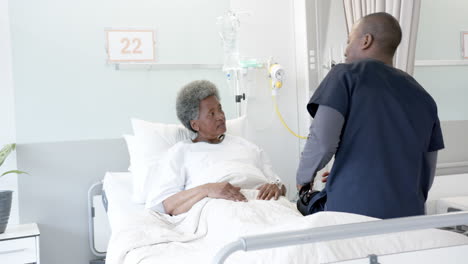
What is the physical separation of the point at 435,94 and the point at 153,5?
2.18 m

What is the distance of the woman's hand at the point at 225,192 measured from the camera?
83.9 inches

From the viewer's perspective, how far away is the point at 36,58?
296cm

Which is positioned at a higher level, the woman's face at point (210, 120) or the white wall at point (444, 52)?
the white wall at point (444, 52)

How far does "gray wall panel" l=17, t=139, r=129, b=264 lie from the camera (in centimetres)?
294

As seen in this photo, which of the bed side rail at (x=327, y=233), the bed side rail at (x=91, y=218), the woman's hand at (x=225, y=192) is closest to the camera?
the bed side rail at (x=327, y=233)

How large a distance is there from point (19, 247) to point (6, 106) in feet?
2.84

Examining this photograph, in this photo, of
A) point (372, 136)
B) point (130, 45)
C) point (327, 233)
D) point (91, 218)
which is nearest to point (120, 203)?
point (91, 218)

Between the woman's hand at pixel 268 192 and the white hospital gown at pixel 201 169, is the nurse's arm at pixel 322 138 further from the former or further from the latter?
the white hospital gown at pixel 201 169

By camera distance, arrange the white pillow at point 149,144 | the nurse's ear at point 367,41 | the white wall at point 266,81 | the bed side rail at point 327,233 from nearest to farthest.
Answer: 1. the bed side rail at point 327,233
2. the nurse's ear at point 367,41
3. the white pillow at point 149,144
4. the white wall at point 266,81

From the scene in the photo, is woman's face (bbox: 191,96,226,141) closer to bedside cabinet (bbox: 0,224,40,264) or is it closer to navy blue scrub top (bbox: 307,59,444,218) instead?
navy blue scrub top (bbox: 307,59,444,218)

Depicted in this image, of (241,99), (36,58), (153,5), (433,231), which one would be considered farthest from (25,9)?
(433,231)

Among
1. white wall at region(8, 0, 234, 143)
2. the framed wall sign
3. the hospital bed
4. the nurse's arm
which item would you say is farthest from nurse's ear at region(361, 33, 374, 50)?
the framed wall sign

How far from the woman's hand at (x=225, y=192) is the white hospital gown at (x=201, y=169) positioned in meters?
0.13

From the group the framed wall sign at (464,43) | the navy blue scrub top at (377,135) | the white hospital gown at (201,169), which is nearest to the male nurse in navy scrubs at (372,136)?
the navy blue scrub top at (377,135)
